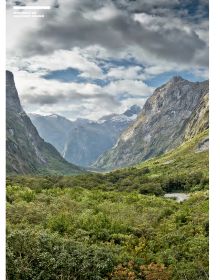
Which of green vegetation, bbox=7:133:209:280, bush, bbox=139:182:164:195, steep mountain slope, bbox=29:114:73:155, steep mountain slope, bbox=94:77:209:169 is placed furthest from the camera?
bush, bbox=139:182:164:195

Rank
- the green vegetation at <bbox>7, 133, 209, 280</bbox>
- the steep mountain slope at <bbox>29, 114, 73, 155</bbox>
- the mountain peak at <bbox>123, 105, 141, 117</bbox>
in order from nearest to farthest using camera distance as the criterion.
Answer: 1. the green vegetation at <bbox>7, 133, 209, 280</bbox>
2. the mountain peak at <bbox>123, 105, 141, 117</bbox>
3. the steep mountain slope at <bbox>29, 114, 73, 155</bbox>

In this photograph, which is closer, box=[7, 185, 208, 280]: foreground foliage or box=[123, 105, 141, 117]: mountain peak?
box=[7, 185, 208, 280]: foreground foliage

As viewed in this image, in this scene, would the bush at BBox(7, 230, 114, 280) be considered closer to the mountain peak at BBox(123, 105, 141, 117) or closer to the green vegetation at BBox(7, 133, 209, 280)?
the green vegetation at BBox(7, 133, 209, 280)

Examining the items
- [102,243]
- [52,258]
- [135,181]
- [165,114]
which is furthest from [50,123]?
[52,258]

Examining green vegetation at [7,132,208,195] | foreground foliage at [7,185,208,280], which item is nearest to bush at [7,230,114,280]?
foreground foliage at [7,185,208,280]

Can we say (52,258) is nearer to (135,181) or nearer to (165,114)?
(165,114)

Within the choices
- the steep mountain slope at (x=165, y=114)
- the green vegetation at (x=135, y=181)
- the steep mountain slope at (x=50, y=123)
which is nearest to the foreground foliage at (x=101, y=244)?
the green vegetation at (x=135, y=181)

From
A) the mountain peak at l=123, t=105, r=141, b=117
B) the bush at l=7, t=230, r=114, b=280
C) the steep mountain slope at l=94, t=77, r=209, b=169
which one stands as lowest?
the bush at l=7, t=230, r=114, b=280

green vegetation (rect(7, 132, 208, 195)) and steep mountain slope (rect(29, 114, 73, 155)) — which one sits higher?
steep mountain slope (rect(29, 114, 73, 155))

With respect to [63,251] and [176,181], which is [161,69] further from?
[176,181]
